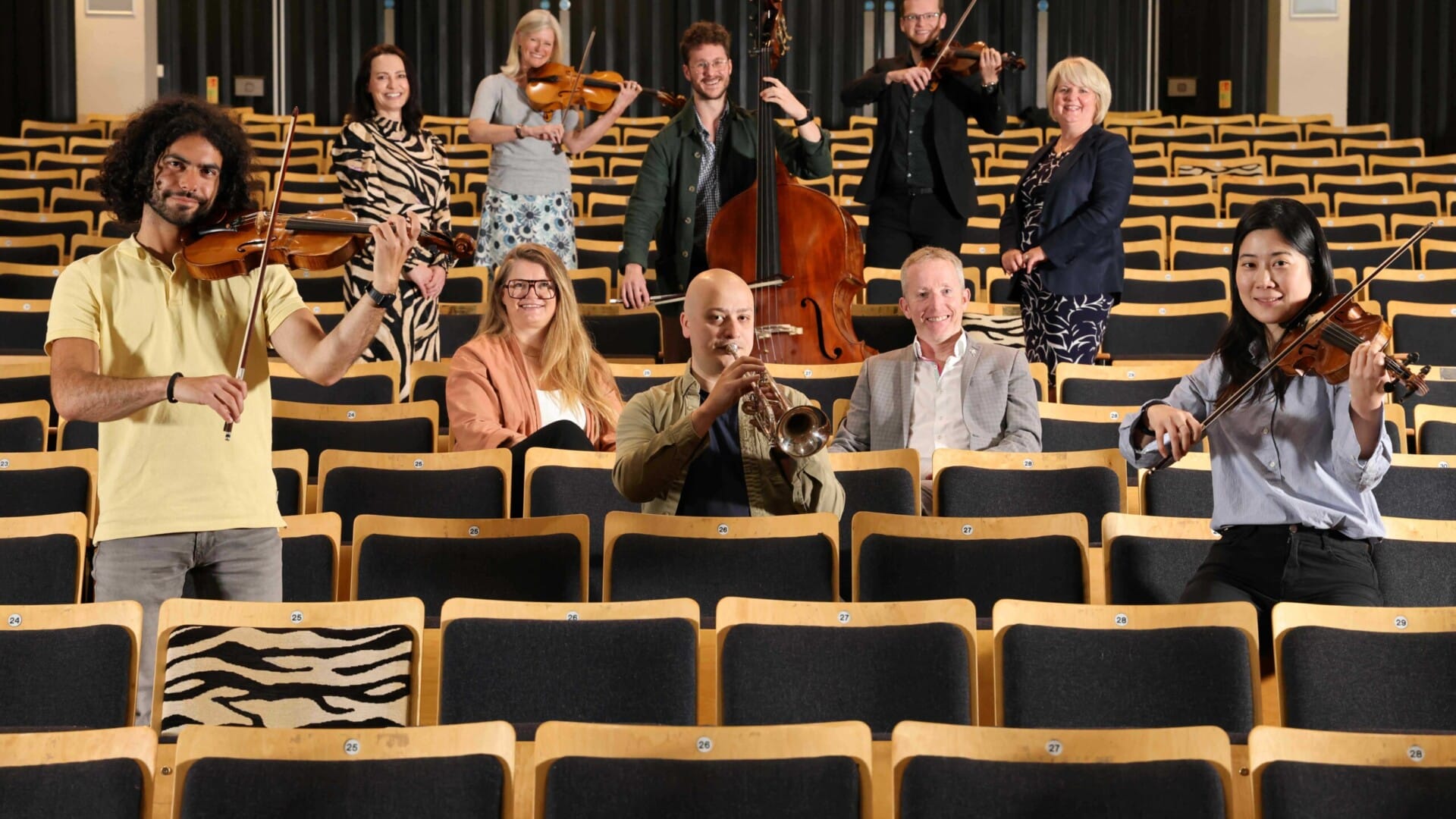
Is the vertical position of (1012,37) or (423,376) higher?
(1012,37)

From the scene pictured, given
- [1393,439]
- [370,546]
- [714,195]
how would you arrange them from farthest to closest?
1. [714,195]
2. [1393,439]
3. [370,546]

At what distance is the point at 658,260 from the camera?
5.25 meters

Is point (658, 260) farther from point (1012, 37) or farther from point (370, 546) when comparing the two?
point (1012, 37)

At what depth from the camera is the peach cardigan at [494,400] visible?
4.07 meters

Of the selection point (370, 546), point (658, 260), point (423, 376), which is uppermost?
point (658, 260)

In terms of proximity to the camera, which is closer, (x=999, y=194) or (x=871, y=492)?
(x=871, y=492)

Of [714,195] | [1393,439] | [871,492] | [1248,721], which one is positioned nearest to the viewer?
[1248,721]

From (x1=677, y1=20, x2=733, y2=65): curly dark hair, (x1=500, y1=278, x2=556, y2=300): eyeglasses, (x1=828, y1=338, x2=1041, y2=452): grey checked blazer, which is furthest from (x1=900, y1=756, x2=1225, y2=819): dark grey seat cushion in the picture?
(x1=677, y1=20, x2=733, y2=65): curly dark hair

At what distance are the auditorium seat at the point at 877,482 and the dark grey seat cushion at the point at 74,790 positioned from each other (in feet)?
5.84

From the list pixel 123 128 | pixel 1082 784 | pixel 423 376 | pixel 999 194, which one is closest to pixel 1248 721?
pixel 1082 784

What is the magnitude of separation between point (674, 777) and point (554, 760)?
163 mm

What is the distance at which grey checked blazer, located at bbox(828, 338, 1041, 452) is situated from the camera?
13.1 ft

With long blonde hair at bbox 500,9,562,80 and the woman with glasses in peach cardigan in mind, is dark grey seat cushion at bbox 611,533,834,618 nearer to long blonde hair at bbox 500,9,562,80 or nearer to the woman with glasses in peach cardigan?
the woman with glasses in peach cardigan

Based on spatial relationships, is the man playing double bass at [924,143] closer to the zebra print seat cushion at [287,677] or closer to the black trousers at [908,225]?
the black trousers at [908,225]
